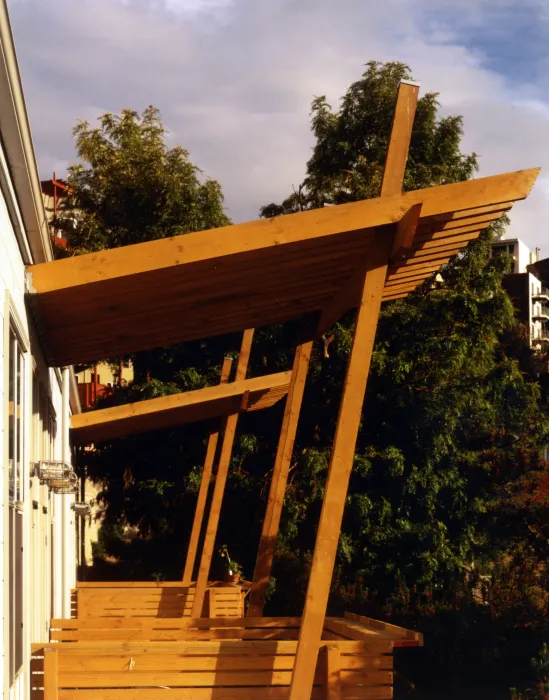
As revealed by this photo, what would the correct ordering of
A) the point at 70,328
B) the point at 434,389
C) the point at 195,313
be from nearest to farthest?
the point at 70,328
the point at 195,313
the point at 434,389

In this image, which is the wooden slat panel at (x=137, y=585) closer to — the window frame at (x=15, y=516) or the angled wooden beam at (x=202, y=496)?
the angled wooden beam at (x=202, y=496)

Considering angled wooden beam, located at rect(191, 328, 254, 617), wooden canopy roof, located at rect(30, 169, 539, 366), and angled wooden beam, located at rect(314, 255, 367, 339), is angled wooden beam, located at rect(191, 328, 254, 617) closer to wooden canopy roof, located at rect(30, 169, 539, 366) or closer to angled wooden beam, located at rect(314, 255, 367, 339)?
angled wooden beam, located at rect(314, 255, 367, 339)

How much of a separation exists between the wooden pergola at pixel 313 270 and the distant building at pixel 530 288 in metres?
30.3

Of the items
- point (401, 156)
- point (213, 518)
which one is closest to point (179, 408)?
point (213, 518)

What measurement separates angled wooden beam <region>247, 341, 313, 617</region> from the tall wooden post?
303cm

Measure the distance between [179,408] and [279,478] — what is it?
3.06 metres

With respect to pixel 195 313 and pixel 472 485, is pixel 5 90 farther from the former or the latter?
pixel 472 485

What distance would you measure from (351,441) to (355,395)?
12.0 inches

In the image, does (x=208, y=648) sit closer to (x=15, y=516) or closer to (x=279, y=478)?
(x=15, y=516)

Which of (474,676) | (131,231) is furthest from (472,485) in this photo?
(131,231)

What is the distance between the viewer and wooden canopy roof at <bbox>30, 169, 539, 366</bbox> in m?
5.97

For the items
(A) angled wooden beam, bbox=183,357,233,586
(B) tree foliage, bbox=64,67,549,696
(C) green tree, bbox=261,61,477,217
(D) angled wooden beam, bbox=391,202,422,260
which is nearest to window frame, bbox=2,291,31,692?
(D) angled wooden beam, bbox=391,202,422,260

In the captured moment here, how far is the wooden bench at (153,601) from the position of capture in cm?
1334

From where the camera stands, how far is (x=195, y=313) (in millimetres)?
8156
